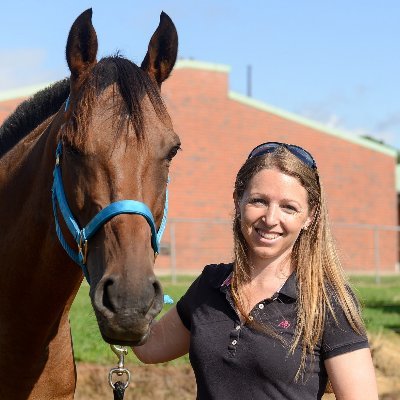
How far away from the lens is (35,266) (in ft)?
11.5

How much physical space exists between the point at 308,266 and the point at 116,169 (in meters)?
0.81

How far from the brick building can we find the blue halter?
20630mm

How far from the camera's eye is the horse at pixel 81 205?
268 cm

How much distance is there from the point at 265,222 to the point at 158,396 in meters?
4.51

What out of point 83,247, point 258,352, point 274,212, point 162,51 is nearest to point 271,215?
point 274,212

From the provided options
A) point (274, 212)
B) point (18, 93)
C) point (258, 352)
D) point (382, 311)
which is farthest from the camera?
point (18, 93)

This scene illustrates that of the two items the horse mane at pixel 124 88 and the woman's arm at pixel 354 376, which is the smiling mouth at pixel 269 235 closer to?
the woman's arm at pixel 354 376

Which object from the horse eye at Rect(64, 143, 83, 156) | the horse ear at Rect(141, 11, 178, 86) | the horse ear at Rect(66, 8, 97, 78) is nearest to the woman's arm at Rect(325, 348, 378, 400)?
the horse eye at Rect(64, 143, 83, 156)

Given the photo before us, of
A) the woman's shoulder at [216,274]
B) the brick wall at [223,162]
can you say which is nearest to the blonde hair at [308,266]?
the woman's shoulder at [216,274]

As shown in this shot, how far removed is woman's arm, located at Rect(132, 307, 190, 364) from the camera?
3.13 meters

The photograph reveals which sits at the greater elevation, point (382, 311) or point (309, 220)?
point (382, 311)

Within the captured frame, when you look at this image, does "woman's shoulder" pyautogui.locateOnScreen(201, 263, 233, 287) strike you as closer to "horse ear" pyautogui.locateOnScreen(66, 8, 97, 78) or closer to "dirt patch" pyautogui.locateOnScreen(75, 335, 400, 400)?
"horse ear" pyautogui.locateOnScreen(66, 8, 97, 78)

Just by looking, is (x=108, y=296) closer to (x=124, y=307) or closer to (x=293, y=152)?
(x=124, y=307)

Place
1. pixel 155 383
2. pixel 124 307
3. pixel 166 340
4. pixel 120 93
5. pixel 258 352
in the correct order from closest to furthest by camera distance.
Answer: pixel 124 307 → pixel 258 352 → pixel 120 93 → pixel 166 340 → pixel 155 383
